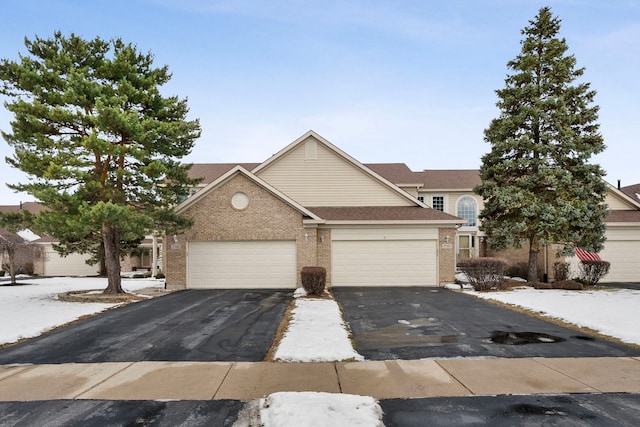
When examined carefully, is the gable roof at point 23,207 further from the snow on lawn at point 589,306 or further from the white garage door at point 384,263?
the snow on lawn at point 589,306

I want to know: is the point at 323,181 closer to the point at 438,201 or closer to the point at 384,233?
the point at 384,233

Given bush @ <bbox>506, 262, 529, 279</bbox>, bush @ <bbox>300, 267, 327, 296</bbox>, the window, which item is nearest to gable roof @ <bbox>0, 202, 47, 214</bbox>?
bush @ <bbox>300, 267, 327, 296</bbox>

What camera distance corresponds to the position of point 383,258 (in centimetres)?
1897

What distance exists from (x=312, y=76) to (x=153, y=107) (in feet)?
38.6

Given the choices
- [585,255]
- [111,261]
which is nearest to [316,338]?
[111,261]

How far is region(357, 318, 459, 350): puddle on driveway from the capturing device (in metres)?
8.15

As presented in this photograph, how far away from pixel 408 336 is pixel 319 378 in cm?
351

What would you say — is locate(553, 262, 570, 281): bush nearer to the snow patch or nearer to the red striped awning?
the red striped awning

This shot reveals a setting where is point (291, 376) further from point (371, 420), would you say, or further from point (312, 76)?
point (312, 76)

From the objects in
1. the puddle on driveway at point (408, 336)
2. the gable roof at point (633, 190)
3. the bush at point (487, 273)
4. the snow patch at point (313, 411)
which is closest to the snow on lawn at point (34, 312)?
the snow patch at point (313, 411)

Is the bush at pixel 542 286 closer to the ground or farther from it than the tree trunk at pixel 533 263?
closer to the ground

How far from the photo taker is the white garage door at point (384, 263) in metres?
18.9

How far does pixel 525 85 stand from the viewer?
62.6 ft

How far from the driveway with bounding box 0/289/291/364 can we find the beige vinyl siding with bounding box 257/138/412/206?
8.51 metres
